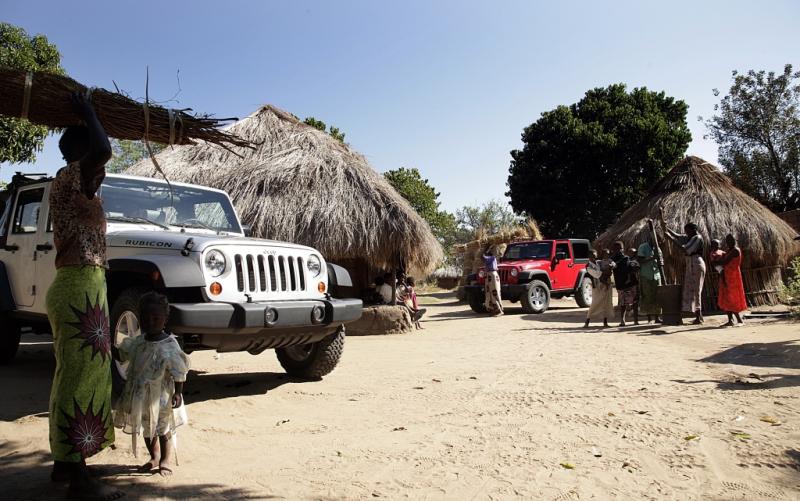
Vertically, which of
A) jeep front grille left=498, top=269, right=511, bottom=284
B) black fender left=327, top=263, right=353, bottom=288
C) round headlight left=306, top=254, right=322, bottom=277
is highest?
jeep front grille left=498, top=269, right=511, bottom=284

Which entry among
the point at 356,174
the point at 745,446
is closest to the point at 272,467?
the point at 745,446

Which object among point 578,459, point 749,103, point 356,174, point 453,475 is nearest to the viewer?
point 453,475

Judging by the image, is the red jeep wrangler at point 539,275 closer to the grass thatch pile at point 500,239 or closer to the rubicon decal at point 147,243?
the grass thatch pile at point 500,239

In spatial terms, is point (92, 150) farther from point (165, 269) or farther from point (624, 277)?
point (624, 277)

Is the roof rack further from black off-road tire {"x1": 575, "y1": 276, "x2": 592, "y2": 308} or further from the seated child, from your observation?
black off-road tire {"x1": 575, "y1": 276, "x2": 592, "y2": 308}

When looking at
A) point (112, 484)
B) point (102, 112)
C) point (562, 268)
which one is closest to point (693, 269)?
point (562, 268)

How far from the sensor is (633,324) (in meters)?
10.7

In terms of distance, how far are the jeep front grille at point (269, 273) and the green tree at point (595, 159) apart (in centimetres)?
2539

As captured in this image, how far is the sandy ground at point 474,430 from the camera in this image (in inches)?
114

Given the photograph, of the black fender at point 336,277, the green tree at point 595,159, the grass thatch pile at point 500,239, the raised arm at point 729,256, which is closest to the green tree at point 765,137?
the green tree at point 595,159

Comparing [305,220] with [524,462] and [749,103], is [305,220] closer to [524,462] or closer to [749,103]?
[524,462]

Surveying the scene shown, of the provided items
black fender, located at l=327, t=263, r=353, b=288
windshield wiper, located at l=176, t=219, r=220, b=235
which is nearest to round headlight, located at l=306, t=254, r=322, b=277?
black fender, located at l=327, t=263, r=353, b=288

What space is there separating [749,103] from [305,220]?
74.6 feet

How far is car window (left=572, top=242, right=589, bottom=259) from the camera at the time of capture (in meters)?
16.0
